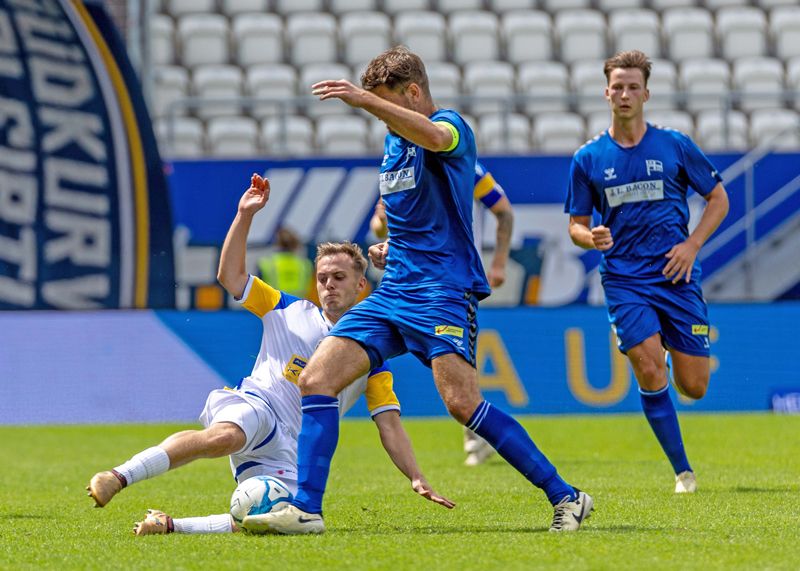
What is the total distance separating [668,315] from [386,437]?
7.48ft

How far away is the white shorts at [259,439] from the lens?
6.25 meters

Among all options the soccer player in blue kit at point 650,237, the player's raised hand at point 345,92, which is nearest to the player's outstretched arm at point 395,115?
the player's raised hand at point 345,92

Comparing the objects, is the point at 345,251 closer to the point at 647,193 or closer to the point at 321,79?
the point at 647,193

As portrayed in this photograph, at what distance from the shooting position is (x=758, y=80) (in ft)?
63.6

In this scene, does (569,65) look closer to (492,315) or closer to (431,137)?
(492,315)

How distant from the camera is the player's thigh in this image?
5844mm

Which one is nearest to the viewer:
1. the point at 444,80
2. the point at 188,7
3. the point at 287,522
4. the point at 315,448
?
the point at 287,522

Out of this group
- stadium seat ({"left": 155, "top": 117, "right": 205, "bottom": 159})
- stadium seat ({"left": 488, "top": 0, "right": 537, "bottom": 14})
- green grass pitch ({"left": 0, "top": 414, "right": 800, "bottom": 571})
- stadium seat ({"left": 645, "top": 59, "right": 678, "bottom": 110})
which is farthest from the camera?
stadium seat ({"left": 488, "top": 0, "right": 537, "bottom": 14})

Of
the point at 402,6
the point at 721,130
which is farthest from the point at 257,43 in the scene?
the point at 721,130

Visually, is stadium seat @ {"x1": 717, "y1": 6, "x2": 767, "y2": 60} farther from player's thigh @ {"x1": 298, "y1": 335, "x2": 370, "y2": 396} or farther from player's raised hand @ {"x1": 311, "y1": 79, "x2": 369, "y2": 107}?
player's raised hand @ {"x1": 311, "y1": 79, "x2": 369, "y2": 107}

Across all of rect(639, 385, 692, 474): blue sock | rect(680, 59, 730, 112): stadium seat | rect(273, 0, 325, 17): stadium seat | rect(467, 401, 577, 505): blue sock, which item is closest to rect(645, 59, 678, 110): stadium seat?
rect(680, 59, 730, 112): stadium seat

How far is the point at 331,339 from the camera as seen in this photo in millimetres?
5934

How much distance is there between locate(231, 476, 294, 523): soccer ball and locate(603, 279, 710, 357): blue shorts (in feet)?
8.63

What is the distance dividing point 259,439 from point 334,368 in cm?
65
